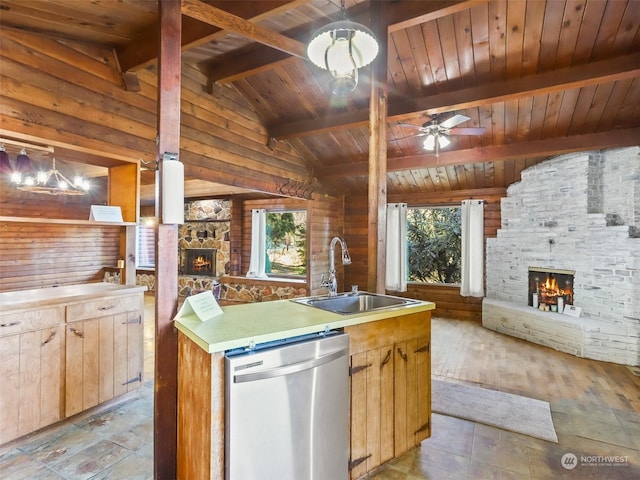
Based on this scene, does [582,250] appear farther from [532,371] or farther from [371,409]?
[371,409]

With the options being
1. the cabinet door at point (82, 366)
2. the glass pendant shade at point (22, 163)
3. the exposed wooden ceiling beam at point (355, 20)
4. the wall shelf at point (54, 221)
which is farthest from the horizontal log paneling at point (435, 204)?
the glass pendant shade at point (22, 163)

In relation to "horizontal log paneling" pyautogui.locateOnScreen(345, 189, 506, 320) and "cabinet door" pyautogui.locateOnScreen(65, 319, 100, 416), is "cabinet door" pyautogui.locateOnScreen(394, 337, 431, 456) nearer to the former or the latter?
"cabinet door" pyautogui.locateOnScreen(65, 319, 100, 416)

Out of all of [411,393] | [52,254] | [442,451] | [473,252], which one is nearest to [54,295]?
[411,393]

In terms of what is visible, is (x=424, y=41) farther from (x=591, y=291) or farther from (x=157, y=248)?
(x=591, y=291)

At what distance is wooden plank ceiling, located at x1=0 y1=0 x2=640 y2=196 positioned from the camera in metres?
2.50

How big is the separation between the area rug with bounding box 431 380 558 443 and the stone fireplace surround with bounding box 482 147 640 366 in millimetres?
1933

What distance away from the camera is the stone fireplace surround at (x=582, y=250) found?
4.02 m

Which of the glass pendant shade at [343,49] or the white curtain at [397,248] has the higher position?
the glass pendant shade at [343,49]

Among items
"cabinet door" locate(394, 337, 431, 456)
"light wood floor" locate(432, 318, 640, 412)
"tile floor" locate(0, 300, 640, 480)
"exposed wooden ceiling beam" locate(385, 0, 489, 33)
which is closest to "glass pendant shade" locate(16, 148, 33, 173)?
"tile floor" locate(0, 300, 640, 480)

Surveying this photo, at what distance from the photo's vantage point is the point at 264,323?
64.9 inches

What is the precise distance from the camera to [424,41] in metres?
3.37

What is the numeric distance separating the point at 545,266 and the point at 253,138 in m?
4.71

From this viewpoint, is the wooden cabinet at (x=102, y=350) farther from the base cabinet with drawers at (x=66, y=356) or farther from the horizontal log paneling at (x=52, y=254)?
the horizontal log paneling at (x=52, y=254)

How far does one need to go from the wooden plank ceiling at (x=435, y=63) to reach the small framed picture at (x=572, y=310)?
2.09 metres
